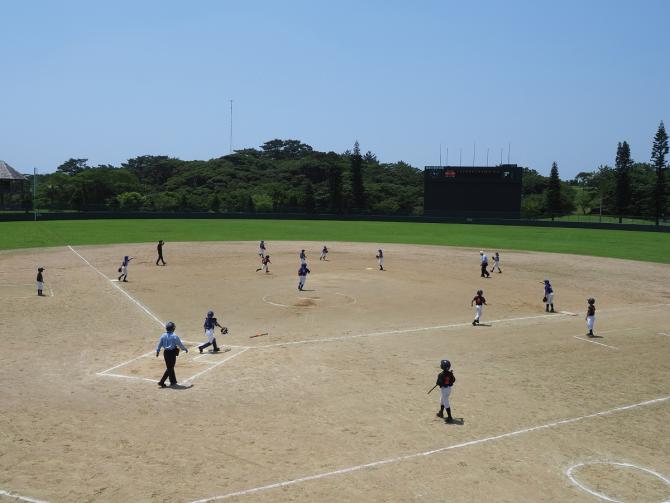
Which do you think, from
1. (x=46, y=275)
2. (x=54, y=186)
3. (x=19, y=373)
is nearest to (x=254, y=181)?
(x=54, y=186)

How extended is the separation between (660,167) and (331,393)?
103924 millimetres

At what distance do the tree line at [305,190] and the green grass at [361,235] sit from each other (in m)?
20.5

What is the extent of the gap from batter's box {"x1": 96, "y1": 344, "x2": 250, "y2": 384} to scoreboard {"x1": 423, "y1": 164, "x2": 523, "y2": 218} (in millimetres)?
70961

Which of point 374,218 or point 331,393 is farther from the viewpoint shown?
point 374,218

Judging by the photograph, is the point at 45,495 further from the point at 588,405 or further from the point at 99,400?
the point at 588,405

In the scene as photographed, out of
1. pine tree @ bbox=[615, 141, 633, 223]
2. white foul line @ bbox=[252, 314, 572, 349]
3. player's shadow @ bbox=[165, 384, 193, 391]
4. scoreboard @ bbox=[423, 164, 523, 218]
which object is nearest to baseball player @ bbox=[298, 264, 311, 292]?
white foul line @ bbox=[252, 314, 572, 349]

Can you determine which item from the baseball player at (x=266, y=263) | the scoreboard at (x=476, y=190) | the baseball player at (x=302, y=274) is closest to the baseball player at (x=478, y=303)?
the baseball player at (x=302, y=274)

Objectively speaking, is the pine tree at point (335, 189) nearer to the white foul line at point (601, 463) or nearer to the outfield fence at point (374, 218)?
the outfield fence at point (374, 218)

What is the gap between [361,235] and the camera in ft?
231

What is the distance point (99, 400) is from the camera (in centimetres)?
1420

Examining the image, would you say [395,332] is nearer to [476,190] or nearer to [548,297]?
[548,297]

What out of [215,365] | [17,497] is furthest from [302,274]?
[17,497]

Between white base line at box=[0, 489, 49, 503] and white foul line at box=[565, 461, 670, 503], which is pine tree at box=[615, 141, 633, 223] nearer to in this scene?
white foul line at box=[565, 461, 670, 503]

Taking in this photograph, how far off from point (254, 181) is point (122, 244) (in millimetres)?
95413
